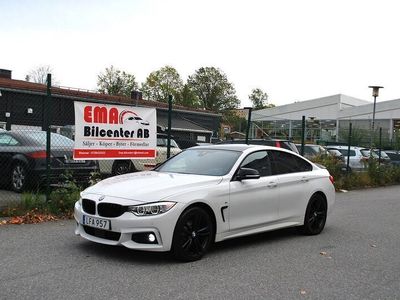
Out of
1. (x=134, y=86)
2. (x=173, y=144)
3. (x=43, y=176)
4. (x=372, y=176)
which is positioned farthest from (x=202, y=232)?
(x=134, y=86)

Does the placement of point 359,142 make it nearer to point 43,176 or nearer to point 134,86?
point 43,176

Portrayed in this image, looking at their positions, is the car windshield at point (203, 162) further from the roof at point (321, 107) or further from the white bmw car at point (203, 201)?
the roof at point (321, 107)

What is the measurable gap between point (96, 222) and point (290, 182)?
3.21 meters

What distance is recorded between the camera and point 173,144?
16.6m

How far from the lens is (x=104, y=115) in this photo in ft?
31.5

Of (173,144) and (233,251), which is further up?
(173,144)

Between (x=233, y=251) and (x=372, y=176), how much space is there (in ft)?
45.1

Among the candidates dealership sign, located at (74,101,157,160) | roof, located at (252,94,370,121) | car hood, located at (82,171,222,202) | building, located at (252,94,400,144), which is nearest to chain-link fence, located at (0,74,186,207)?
dealership sign, located at (74,101,157,160)

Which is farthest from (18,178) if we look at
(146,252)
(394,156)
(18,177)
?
(394,156)

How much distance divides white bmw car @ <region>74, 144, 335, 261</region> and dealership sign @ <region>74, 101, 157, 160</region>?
7.56 ft

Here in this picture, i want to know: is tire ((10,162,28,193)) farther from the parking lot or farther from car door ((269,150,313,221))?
car door ((269,150,313,221))

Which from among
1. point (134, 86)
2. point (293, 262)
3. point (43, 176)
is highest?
point (134, 86)

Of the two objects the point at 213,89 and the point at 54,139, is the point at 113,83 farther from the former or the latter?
the point at 54,139

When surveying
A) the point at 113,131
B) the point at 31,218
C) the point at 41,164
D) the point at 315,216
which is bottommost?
the point at 31,218
